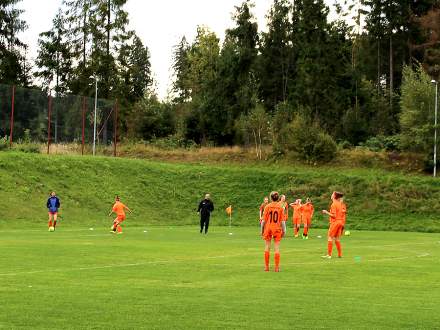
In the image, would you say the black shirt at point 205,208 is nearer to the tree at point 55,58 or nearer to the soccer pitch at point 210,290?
the soccer pitch at point 210,290

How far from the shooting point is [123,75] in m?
89.4

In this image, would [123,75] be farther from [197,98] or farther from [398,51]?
[398,51]

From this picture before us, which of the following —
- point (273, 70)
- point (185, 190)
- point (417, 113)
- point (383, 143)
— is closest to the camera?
point (185, 190)

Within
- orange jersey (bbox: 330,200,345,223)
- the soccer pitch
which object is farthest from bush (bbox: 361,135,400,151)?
orange jersey (bbox: 330,200,345,223)

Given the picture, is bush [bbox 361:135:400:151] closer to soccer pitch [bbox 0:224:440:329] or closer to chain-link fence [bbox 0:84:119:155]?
chain-link fence [bbox 0:84:119:155]

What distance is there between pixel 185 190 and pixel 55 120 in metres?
11.7

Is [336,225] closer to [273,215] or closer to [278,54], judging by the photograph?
[273,215]

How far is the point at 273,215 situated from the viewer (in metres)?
20.6

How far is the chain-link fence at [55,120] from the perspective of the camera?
196 feet

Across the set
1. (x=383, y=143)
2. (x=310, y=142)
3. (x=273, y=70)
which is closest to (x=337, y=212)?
(x=310, y=142)

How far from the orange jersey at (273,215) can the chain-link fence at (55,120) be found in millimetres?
42480

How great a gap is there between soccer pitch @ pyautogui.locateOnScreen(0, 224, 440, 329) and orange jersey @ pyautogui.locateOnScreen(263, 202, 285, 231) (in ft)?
4.03

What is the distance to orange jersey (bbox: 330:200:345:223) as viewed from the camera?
84.7ft

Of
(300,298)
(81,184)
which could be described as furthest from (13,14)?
(300,298)
